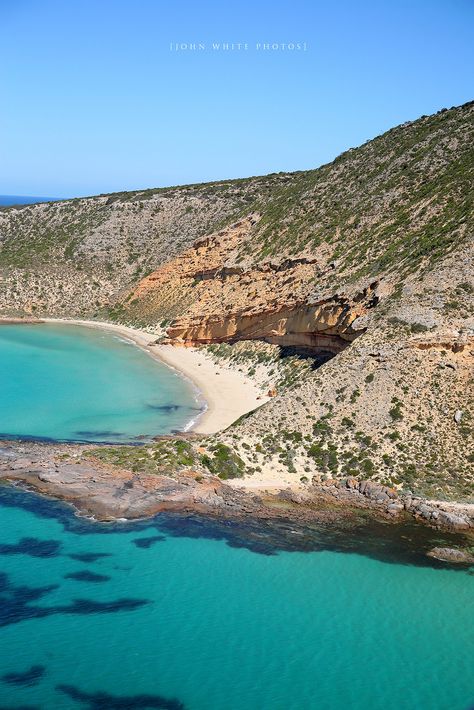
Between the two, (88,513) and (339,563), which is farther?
(88,513)

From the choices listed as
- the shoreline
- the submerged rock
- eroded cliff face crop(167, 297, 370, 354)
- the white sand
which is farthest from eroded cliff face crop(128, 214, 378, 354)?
the submerged rock

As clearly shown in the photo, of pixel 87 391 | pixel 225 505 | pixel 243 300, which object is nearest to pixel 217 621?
Result: pixel 225 505

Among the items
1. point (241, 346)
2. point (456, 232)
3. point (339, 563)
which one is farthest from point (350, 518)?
point (241, 346)

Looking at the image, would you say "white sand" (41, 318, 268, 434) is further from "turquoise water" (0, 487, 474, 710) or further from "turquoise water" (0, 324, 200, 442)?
"turquoise water" (0, 487, 474, 710)

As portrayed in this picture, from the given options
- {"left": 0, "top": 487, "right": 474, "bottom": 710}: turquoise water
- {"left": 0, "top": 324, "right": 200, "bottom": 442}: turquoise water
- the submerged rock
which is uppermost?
the submerged rock

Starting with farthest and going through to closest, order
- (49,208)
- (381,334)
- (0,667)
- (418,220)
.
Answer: (49,208) → (418,220) → (381,334) → (0,667)

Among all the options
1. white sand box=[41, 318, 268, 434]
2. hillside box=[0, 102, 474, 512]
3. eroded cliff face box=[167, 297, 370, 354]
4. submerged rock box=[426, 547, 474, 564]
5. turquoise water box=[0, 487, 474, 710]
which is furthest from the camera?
eroded cliff face box=[167, 297, 370, 354]

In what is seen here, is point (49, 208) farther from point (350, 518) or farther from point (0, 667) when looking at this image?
point (0, 667)

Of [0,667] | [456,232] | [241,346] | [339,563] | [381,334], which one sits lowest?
[0,667]
